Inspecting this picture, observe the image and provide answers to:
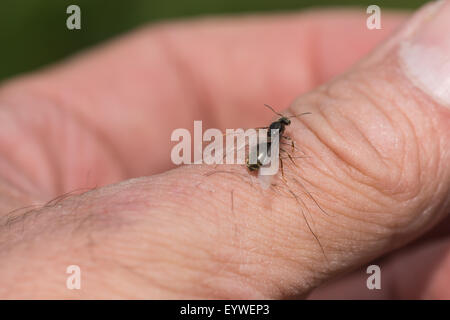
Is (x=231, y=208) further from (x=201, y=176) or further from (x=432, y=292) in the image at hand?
(x=432, y=292)

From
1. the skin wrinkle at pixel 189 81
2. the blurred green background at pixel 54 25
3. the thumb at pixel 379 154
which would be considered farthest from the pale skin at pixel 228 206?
the blurred green background at pixel 54 25

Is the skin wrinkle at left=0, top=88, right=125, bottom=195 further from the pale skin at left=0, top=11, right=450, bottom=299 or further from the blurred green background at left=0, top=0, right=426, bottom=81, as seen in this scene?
the blurred green background at left=0, top=0, right=426, bottom=81

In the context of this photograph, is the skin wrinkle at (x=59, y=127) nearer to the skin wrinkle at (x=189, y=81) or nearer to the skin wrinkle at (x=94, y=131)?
the skin wrinkle at (x=94, y=131)

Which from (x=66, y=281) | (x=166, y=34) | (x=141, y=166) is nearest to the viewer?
(x=66, y=281)

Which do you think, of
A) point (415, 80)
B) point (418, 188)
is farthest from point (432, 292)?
point (415, 80)

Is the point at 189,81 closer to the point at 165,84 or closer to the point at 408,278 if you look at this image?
the point at 165,84

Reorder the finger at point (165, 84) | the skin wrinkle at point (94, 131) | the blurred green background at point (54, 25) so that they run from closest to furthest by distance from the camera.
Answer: the finger at point (165, 84), the skin wrinkle at point (94, 131), the blurred green background at point (54, 25)
